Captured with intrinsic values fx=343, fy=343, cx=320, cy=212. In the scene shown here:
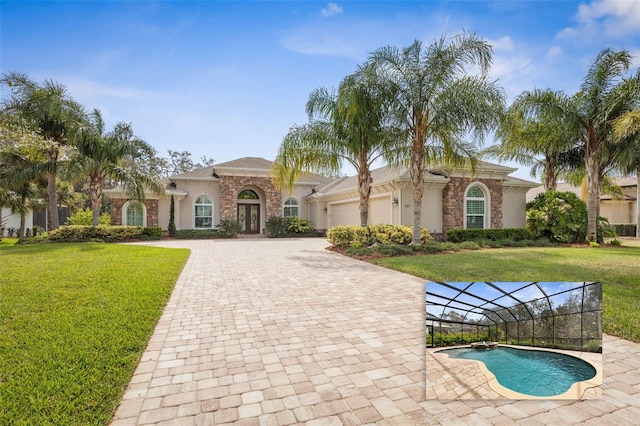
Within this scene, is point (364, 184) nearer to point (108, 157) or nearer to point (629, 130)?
point (629, 130)

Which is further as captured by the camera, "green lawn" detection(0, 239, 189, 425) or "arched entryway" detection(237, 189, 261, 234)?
"arched entryway" detection(237, 189, 261, 234)

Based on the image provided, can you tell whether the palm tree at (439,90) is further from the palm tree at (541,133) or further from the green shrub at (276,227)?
the green shrub at (276,227)

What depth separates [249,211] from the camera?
26.6 metres

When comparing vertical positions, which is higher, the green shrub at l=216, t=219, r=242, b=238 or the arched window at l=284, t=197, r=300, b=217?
the arched window at l=284, t=197, r=300, b=217

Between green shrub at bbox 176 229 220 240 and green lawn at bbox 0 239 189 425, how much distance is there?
13.4 meters

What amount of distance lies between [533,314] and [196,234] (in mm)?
22507

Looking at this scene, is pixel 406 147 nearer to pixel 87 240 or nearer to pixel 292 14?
pixel 292 14

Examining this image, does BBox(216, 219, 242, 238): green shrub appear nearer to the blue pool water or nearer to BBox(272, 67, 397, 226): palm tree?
BBox(272, 67, 397, 226): palm tree

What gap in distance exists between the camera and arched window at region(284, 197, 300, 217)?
25.9 m

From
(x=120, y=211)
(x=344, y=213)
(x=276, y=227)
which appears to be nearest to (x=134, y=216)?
(x=120, y=211)

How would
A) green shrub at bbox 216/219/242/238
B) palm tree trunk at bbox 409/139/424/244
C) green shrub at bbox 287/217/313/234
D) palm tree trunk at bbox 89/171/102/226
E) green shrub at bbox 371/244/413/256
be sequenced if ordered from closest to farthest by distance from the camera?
green shrub at bbox 371/244/413/256 → palm tree trunk at bbox 409/139/424/244 → palm tree trunk at bbox 89/171/102/226 → green shrub at bbox 216/219/242/238 → green shrub at bbox 287/217/313/234

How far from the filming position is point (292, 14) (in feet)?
29.0

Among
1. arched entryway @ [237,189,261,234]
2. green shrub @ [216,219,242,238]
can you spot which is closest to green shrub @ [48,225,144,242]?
green shrub @ [216,219,242,238]

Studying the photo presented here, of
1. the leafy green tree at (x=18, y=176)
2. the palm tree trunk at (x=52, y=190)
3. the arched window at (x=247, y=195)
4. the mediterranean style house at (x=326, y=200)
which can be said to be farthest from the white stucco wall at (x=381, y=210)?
the palm tree trunk at (x=52, y=190)
